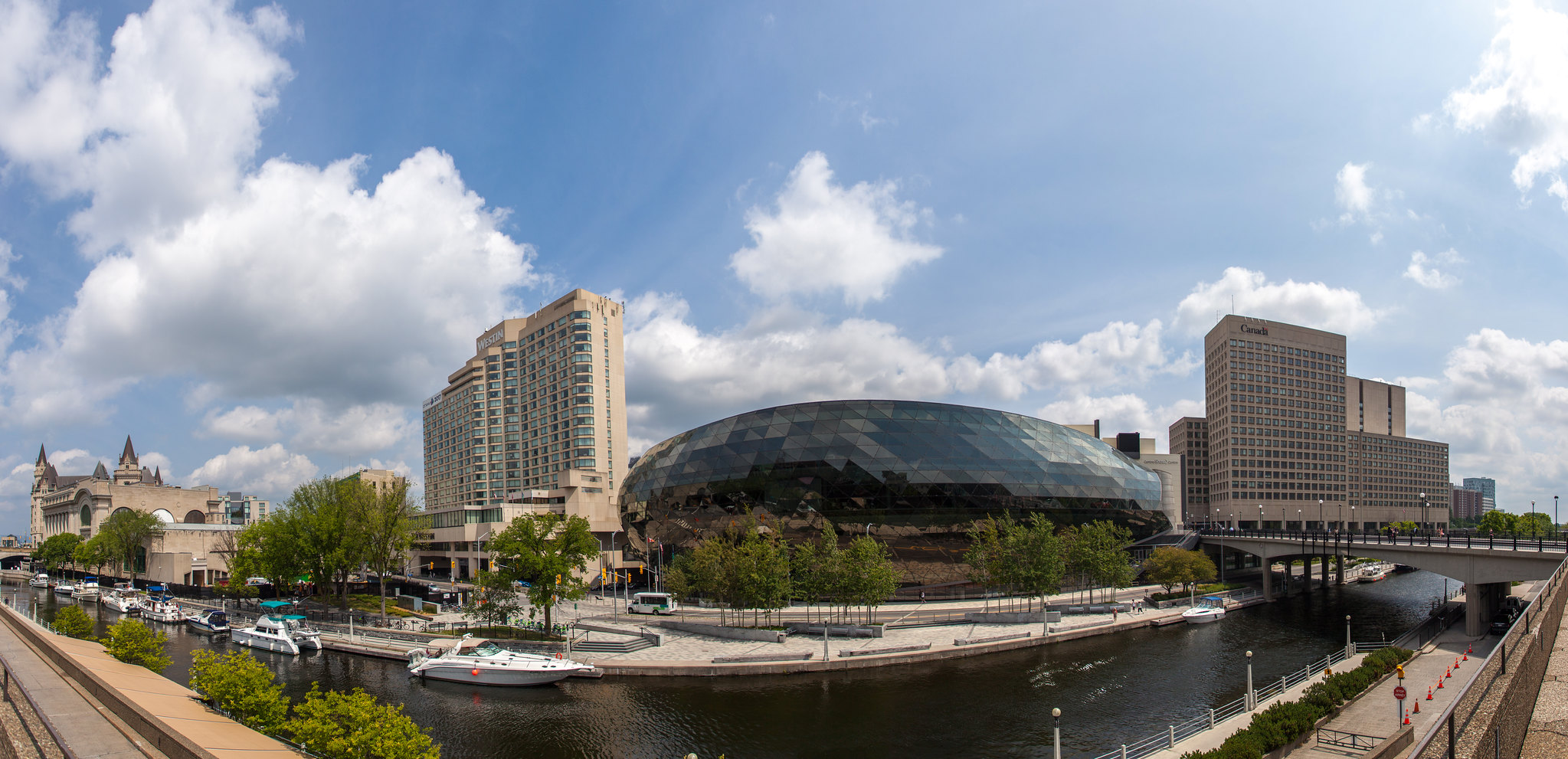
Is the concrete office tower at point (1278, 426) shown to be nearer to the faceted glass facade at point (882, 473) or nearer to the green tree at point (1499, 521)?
the green tree at point (1499, 521)

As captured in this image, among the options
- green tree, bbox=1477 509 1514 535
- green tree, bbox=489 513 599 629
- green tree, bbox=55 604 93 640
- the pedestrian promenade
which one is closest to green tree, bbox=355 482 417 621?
green tree, bbox=55 604 93 640

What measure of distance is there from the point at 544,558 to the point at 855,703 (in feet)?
80.4

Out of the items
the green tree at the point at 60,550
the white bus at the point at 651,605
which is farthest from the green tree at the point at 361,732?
the green tree at the point at 60,550

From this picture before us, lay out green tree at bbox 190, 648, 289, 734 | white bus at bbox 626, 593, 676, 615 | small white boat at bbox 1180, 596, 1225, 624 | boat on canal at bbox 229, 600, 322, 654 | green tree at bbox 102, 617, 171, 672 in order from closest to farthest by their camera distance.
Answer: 1. green tree at bbox 190, 648, 289, 734
2. green tree at bbox 102, 617, 171, 672
3. boat on canal at bbox 229, 600, 322, 654
4. small white boat at bbox 1180, 596, 1225, 624
5. white bus at bbox 626, 593, 676, 615

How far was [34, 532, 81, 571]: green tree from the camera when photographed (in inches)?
4843

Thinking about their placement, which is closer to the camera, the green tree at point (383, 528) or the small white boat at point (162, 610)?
the green tree at point (383, 528)

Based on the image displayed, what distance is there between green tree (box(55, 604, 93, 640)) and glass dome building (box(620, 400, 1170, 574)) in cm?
4737

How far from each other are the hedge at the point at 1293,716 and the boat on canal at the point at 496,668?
1194 inches

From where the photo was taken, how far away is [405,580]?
89625mm

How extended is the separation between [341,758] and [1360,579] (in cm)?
12112

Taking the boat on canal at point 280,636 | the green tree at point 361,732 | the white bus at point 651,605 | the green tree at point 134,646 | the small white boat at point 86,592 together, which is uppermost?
the green tree at point 361,732

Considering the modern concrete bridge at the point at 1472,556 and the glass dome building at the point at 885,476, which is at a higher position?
the glass dome building at the point at 885,476

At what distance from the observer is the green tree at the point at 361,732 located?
1912 centimetres

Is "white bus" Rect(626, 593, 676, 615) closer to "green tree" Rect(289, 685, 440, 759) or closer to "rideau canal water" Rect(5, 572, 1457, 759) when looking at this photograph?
"rideau canal water" Rect(5, 572, 1457, 759)
